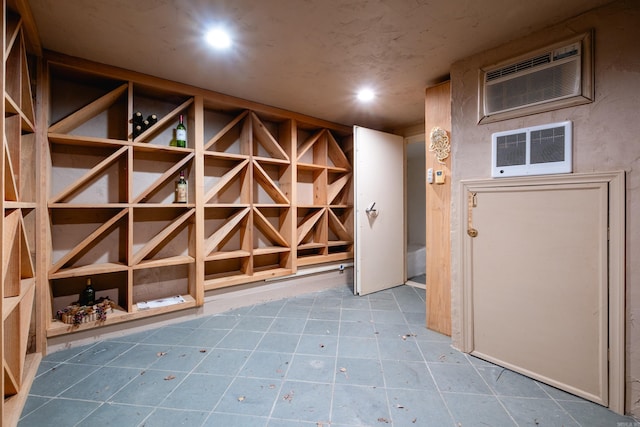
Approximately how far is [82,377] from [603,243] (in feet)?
10.3

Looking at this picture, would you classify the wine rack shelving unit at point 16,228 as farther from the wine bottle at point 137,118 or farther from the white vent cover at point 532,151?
the white vent cover at point 532,151

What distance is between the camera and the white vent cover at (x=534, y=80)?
1489 millimetres

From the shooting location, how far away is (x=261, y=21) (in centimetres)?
155

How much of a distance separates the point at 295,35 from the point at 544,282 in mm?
2222

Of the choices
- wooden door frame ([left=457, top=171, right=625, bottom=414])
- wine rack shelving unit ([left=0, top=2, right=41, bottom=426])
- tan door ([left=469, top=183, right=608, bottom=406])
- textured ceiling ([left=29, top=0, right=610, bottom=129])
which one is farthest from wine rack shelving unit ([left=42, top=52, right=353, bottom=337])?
wooden door frame ([left=457, top=171, right=625, bottom=414])

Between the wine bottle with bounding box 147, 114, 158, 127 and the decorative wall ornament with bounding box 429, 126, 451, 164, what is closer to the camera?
the decorative wall ornament with bounding box 429, 126, 451, 164

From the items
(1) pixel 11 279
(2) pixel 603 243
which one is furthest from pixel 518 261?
(1) pixel 11 279

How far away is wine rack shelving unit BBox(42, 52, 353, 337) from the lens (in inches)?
80.6

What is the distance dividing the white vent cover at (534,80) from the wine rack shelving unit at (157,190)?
2002mm

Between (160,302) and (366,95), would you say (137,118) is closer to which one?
(160,302)

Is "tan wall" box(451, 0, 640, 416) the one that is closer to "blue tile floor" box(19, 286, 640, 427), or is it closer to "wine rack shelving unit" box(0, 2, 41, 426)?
"blue tile floor" box(19, 286, 640, 427)

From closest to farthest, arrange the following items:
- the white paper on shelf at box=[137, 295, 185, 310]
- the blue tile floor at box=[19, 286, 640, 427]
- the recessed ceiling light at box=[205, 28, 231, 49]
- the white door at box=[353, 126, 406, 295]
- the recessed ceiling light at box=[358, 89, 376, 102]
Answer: the blue tile floor at box=[19, 286, 640, 427] → the recessed ceiling light at box=[205, 28, 231, 49] → the white paper on shelf at box=[137, 295, 185, 310] → the recessed ceiling light at box=[358, 89, 376, 102] → the white door at box=[353, 126, 406, 295]

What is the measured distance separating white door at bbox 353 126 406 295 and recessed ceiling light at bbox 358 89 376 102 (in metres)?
0.38

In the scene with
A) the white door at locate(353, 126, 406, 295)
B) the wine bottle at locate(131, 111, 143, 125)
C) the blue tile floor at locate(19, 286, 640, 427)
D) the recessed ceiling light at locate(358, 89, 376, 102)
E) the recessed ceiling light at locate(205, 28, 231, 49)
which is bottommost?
the blue tile floor at locate(19, 286, 640, 427)
